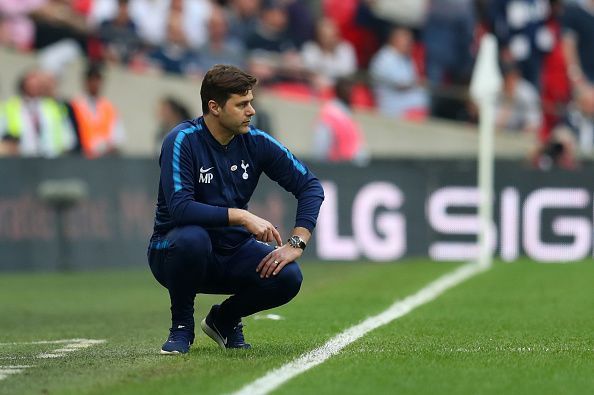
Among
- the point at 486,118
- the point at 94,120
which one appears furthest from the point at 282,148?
the point at 94,120

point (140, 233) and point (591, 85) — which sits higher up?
point (591, 85)

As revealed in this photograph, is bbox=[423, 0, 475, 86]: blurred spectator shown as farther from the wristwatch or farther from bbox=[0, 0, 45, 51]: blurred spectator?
the wristwatch

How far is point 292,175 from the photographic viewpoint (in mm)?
8836

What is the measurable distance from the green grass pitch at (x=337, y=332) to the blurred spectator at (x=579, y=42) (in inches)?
271

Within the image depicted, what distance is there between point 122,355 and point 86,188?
10520mm

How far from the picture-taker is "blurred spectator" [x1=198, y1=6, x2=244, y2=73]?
2159 cm

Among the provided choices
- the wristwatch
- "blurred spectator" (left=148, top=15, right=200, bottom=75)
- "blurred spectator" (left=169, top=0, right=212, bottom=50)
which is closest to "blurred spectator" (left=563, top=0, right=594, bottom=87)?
"blurred spectator" (left=169, top=0, right=212, bottom=50)

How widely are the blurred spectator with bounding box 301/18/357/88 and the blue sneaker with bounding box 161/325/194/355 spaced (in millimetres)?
13880

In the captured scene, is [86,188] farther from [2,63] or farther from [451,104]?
[451,104]

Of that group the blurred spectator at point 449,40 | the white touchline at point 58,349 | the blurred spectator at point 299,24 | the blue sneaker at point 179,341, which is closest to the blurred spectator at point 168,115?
the blurred spectator at point 299,24

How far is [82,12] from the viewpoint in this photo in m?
21.5

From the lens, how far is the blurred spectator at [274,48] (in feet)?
73.4

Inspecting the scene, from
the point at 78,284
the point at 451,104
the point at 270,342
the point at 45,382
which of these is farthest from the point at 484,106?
the point at 45,382

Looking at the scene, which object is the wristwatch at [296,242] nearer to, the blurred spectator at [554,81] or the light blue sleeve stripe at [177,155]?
the light blue sleeve stripe at [177,155]
